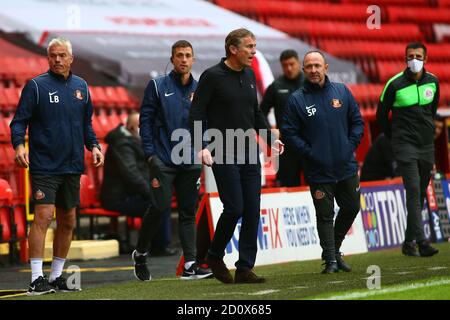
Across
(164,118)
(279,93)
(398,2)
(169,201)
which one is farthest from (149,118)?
(398,2)

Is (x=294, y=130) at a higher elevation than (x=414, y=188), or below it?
higher

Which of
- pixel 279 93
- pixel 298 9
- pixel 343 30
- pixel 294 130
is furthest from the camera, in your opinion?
pixel 343 30

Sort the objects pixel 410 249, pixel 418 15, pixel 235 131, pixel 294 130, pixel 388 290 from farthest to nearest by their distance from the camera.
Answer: pixel 418 15 < pixel 410 249 < pixel 294 130 < pixel 235 131 < pixel 388 290

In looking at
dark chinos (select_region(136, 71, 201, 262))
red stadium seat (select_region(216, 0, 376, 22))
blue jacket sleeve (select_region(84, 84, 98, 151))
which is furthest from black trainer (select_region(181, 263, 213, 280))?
red stadium seat (select_region(216, 0, 376, 22))

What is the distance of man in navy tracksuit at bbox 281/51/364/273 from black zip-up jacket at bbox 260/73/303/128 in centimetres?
272

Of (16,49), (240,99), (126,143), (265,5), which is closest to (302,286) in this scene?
(240,99)

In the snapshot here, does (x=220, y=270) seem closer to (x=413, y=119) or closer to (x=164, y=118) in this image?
(x=164, y=118)

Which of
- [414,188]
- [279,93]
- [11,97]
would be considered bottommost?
[414,188]

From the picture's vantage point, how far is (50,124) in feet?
28.5

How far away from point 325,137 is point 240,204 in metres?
1.27

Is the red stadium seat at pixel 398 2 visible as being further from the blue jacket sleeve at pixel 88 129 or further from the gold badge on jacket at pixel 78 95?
the gold badge on jacket at pixel 78 95

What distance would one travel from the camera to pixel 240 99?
8867 millimetres
